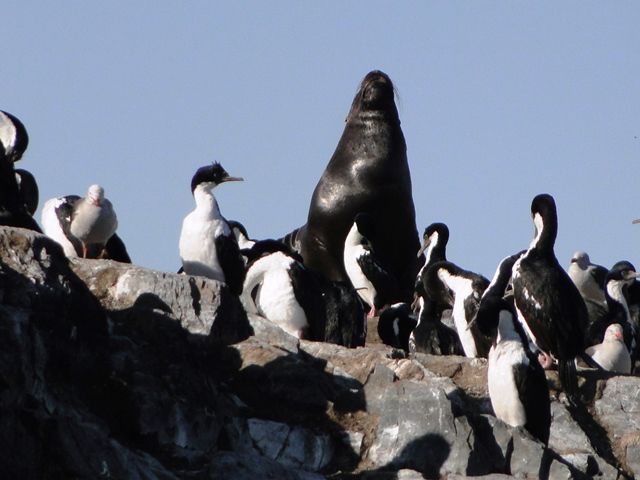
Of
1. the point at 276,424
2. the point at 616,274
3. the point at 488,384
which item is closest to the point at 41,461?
the point at 276,424

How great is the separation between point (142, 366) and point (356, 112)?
13.5 metres

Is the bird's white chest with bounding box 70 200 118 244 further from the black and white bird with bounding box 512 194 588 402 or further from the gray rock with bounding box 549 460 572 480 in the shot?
the gray rock with bounding box 549 460 572 480

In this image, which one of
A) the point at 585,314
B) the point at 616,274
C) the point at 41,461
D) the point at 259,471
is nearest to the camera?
the point at 41,461

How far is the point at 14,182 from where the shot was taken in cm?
1631

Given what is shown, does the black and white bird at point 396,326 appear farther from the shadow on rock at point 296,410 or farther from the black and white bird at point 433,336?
the shadow on rock at point 296,410

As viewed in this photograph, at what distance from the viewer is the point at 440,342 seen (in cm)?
2030

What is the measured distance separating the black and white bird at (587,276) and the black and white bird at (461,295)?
22.6 feet

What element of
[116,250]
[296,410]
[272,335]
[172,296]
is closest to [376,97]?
[116,250]

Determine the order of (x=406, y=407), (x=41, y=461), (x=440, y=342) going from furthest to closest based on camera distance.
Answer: (x=440, y=342) → (x=406, y=407) → (x=41, y=461)

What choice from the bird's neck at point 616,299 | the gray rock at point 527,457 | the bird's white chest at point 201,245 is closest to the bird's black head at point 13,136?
the bird's white chest at point 201,245

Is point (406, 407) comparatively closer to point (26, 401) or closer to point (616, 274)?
point (26, 401)

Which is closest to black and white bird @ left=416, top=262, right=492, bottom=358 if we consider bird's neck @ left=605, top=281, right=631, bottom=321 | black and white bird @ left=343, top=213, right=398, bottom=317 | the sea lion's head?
black and white bird @ left=343, top=213, right=398, bottom=317

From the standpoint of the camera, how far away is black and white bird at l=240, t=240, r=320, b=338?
18891 millimetres

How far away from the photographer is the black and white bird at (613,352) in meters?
21.5
